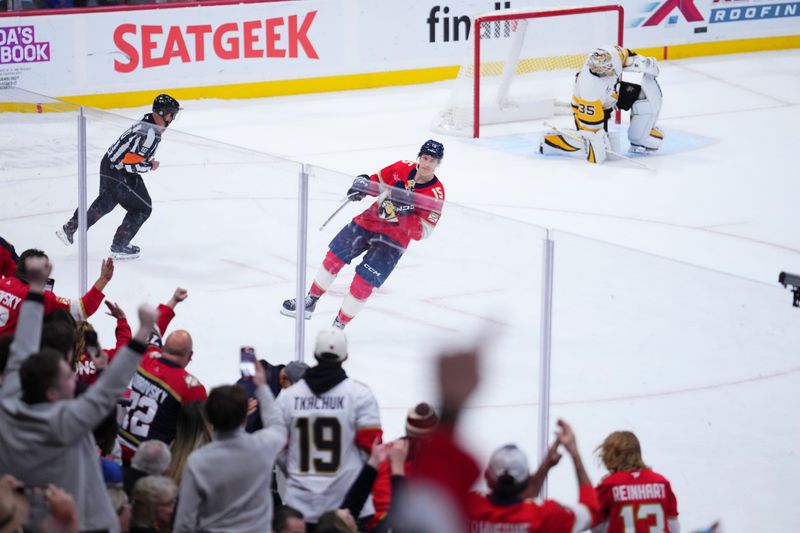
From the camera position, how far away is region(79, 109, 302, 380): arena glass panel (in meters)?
6.07

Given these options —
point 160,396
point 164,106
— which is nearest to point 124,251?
point 164,106

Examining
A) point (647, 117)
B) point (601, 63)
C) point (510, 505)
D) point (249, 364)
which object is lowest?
point (510, 505)

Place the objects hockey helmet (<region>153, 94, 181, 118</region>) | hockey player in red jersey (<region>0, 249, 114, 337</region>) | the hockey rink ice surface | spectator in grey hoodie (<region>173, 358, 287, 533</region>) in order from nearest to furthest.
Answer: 1. spectator in grey hoodie (<region>173, 358, 287, 533</region>)
2. the hockey rink ice surface
3. hockey player in red jersey (<region>0, 249, 114, 337</region>)
4. hockey helmet (<region>153, 94, 181, 118</region>)

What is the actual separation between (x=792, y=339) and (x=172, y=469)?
6.75 ft

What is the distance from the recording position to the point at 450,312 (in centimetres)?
534

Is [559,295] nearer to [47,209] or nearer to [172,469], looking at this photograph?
[172,469]

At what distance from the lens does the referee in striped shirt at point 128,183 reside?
21.4 ft

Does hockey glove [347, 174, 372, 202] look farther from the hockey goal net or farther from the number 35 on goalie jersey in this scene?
the hockey goal net

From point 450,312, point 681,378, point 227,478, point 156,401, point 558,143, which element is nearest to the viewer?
point 227,478

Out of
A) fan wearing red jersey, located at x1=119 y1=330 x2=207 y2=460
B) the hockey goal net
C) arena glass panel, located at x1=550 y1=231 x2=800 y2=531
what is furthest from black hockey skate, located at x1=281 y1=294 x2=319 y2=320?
the hockey goal net

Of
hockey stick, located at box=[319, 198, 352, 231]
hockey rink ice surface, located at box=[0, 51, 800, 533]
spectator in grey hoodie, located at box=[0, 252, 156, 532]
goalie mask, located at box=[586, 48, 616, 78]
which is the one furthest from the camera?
goalie mask, located at box=[586, 48, 616, 78]

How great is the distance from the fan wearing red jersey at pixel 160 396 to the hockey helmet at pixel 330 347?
62cm

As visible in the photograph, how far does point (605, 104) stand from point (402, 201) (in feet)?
20.3

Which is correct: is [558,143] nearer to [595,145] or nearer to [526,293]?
[595,145]
